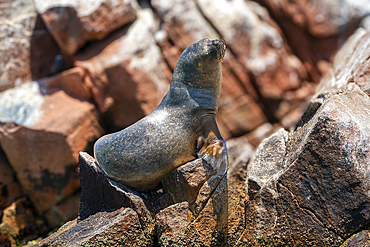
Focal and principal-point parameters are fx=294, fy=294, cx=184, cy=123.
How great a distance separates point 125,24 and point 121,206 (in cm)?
519

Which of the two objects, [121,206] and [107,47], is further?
[107,47]

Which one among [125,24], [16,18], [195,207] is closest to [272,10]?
[125,24]

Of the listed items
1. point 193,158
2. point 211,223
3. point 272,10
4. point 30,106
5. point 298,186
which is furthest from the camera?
point 272,10

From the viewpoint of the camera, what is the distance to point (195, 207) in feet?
9.16

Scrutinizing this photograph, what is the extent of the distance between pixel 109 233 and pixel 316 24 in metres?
7.71

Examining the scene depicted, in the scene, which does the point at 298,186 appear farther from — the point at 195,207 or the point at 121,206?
the point at 121,206

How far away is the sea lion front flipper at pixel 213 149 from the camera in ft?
9.28

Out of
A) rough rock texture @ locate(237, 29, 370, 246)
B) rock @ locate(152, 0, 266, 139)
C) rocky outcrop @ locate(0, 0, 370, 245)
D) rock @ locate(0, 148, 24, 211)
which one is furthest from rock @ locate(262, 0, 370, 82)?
rock @ locate(0, 148, 24, 211)

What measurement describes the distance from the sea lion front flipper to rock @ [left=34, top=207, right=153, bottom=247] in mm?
865

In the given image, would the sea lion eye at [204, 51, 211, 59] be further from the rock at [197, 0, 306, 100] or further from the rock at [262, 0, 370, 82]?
the rock at [262, 0, 370, 82]

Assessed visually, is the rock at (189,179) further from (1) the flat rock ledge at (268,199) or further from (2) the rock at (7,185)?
(2) the rock at (7,185)

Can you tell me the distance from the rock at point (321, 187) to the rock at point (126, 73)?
4368 mm

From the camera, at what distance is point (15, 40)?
6.56 m

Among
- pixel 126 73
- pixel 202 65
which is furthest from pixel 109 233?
pixel 126 73
